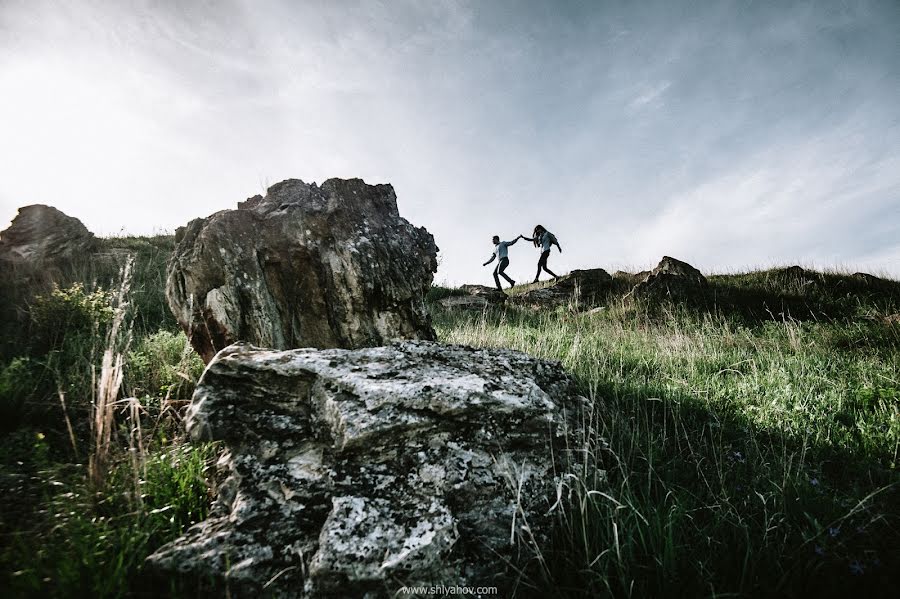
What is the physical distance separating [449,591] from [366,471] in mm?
692

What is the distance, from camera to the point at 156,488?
2.15 m

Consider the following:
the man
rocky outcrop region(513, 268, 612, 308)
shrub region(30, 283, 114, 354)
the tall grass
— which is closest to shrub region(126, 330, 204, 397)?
the tall grass

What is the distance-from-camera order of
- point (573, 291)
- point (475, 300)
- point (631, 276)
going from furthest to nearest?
point (631, 276), point (573, 291), point (475, 300)

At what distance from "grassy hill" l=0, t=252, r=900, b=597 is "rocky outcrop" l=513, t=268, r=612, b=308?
6.15 metres

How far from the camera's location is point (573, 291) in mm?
A: 13508

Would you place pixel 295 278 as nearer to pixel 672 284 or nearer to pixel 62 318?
pixel 62 318

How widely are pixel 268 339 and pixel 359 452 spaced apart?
2.31 m

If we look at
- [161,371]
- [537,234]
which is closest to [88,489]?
[161,371]

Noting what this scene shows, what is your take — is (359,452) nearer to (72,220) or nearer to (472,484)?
(472,484)

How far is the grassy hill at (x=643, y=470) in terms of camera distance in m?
1.76

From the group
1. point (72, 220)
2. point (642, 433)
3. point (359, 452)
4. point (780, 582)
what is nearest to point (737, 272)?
point (642, 433)

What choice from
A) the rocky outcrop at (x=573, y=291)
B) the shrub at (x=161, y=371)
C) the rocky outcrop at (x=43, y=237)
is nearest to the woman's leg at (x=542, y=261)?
the rocky outcrop at (x=573, y=291)

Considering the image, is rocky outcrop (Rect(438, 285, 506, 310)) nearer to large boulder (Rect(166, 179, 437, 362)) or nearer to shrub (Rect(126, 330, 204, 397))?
large boulder (Rect(166, 179, 437, 362))

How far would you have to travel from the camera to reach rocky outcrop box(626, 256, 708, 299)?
10.2m
